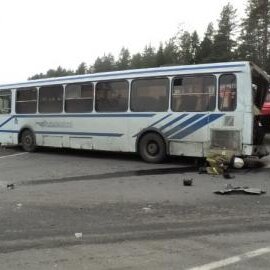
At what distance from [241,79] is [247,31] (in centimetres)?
6618

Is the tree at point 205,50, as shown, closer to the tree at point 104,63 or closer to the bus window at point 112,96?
the tree at point 104,63

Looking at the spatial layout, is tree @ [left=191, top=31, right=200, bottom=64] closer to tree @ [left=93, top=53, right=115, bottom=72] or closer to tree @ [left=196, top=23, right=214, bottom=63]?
tree @ [left=196, top=23, right=214, bottom=63]

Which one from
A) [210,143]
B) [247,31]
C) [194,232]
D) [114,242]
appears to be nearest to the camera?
[114,242]

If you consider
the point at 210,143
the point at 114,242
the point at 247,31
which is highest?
the point at 247,31

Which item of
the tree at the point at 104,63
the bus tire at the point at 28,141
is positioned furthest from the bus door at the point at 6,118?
the tree at the point at 104,63

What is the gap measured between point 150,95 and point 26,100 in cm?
594

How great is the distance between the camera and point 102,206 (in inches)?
385

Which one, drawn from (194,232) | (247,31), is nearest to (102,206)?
(194,232)

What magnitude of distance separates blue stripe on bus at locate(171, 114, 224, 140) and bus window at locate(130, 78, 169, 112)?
869 millimetres

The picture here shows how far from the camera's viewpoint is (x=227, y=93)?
576 inches

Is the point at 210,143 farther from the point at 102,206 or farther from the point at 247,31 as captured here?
the point at 247,31

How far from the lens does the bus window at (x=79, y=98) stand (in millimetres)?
18172

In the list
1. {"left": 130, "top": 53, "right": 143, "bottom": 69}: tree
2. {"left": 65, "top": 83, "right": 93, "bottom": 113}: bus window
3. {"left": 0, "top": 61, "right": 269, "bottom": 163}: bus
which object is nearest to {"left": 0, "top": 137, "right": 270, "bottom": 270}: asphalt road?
{"left": 0, "top": 61, "right": 269, "bottom": 163}: bus

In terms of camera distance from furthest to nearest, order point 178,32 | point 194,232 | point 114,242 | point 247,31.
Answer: point 178,32 < point 247,31 < point 194,232 < point 114,242
